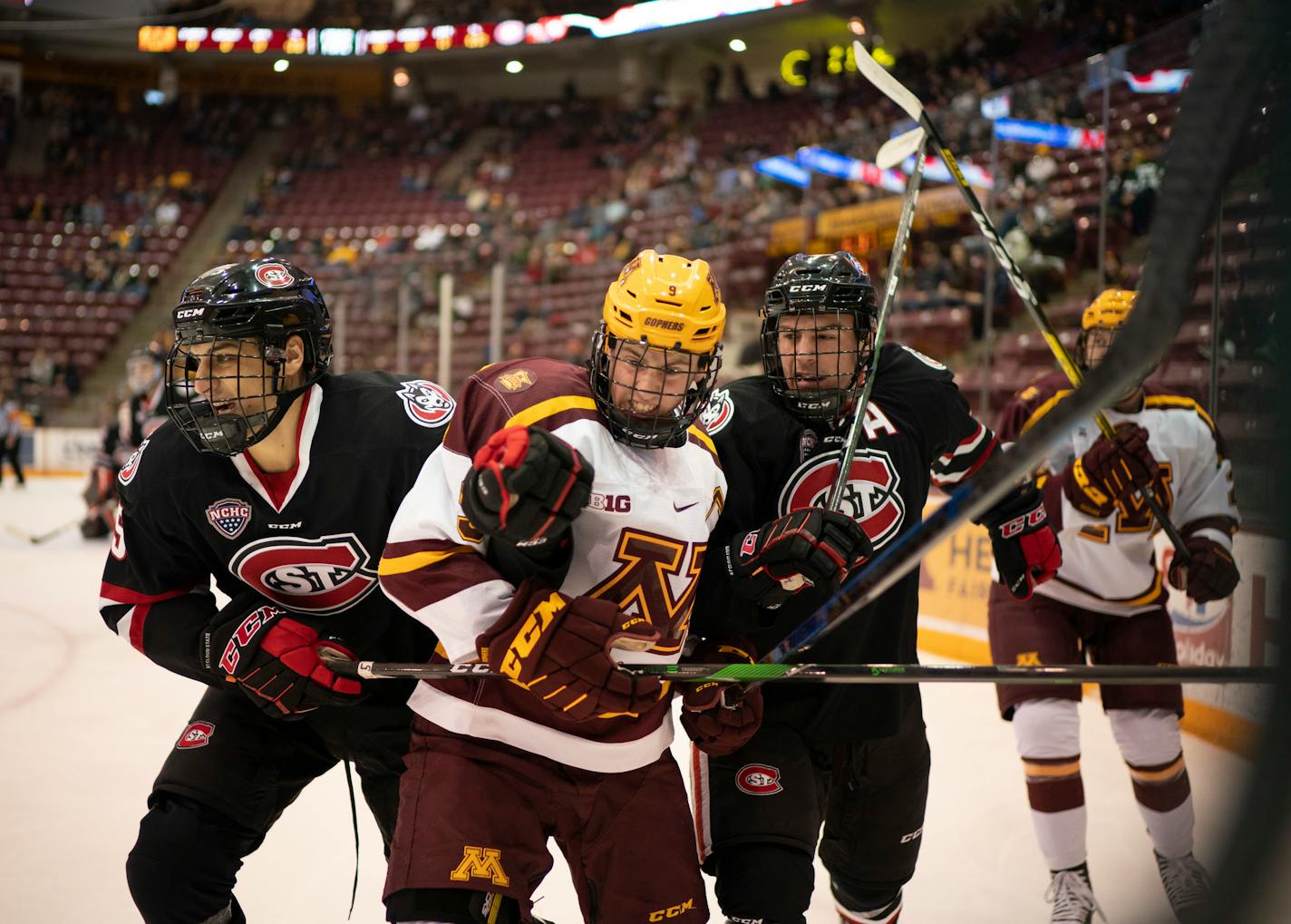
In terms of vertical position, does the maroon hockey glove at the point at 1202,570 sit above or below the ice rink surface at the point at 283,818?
above

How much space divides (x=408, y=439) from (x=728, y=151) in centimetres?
1389

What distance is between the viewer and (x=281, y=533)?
1.89 metres

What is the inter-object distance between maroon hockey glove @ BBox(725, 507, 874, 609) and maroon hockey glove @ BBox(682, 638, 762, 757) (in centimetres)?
11

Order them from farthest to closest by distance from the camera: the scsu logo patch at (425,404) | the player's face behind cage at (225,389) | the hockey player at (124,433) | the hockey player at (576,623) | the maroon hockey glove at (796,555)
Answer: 1. the hockey player at (124,433)
2. the scsu logo patch at (425,404)
3. the player's face behind cage at (225,389)
4. the maroon hockey glove at (796,555)
5. the hockey player at (576,623)

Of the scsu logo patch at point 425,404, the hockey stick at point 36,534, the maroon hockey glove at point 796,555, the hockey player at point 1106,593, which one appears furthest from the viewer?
the hockey stick at point 36,534

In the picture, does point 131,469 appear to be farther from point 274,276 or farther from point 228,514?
point 274,276

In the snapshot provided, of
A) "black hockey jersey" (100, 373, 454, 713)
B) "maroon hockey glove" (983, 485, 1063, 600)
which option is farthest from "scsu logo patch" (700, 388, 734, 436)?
"maroon hockey glove" (983, 485, 1063, 600)

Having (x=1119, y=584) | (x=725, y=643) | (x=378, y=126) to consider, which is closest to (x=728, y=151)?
(x=378, y=126)

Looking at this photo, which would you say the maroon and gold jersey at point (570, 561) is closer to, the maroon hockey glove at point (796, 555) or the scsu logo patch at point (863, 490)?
the maroon hockey glove at point (796, 555)

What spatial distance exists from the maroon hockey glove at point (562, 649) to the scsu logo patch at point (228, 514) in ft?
2.02

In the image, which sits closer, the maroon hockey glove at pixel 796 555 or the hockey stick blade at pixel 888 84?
the maroon hockey glove at pixel 796 555

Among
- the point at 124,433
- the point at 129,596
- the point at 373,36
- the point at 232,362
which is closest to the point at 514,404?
the point at 232,362

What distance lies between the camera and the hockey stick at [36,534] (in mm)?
8211

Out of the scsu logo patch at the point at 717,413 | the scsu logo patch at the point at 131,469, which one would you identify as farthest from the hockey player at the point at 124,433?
the scsu logo patch at the point at 717,413
